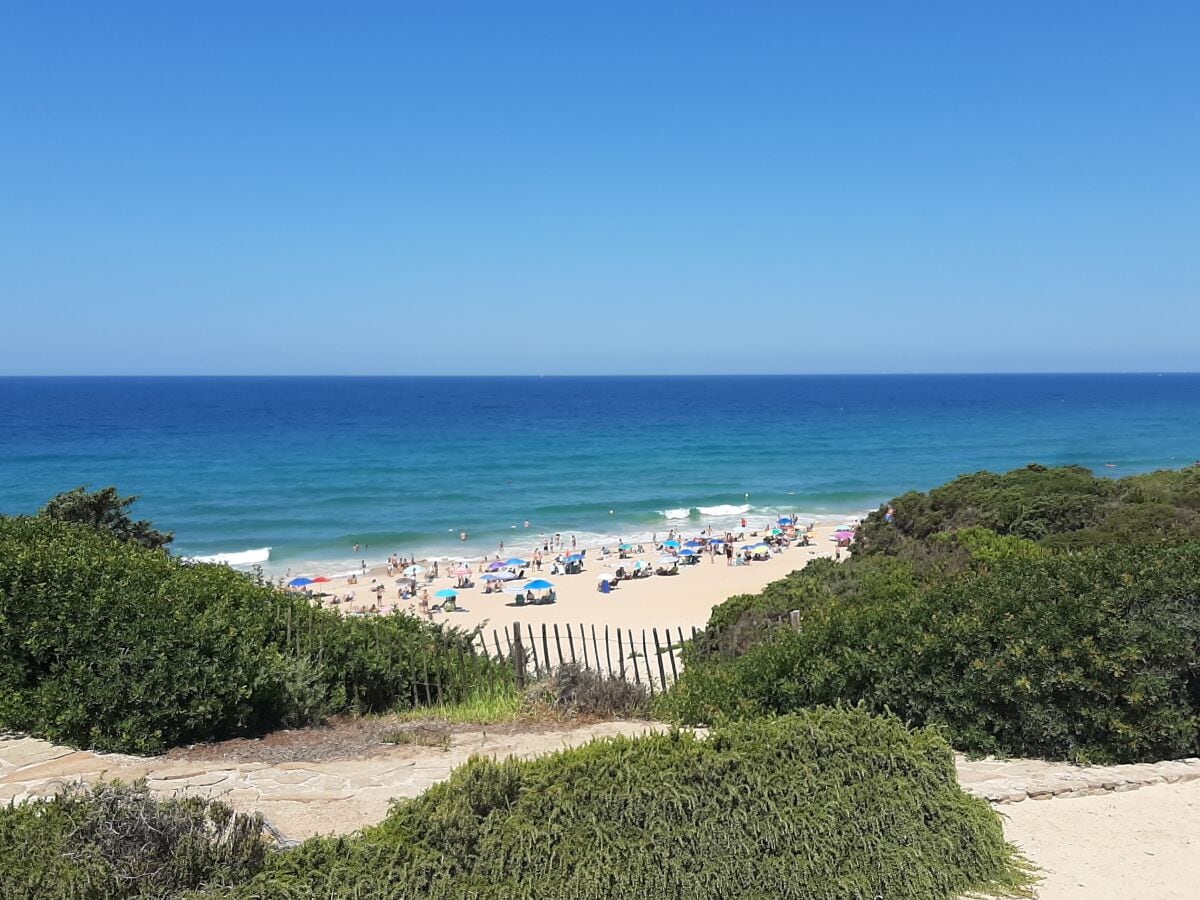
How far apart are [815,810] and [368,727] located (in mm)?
4720

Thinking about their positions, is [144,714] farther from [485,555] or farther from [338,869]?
[485,555]

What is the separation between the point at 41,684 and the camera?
22.0 ft

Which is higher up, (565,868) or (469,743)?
(565,868)

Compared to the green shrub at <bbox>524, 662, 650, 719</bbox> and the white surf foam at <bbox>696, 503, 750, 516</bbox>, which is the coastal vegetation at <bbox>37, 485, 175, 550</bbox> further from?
the white surf foam at <bbox>696, 503, 750, 516</bbox>

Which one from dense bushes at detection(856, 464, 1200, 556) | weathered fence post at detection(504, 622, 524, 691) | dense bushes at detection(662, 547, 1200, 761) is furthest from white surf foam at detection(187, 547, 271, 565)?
dense bushes at detection(662, 547, 1200, 761)

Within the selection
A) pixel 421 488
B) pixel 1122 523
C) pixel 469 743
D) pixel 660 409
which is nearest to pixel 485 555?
pixel 421 488

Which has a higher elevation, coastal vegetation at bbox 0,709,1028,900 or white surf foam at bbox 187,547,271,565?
coastal vegetation at bbox 0,709,1028,900

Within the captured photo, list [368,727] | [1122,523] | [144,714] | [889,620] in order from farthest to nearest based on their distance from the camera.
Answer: [1122,523], [368,727], [889,620], [144,714]

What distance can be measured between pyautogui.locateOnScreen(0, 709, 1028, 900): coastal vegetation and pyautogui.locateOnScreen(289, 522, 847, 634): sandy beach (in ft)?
52.5

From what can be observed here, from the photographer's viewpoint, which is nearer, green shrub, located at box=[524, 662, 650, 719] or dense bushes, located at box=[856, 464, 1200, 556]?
green shrub, located at box=[524, 662, 650, 719]

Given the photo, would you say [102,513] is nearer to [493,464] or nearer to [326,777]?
[326,777]

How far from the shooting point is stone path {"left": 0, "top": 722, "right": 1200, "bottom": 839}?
550 centimetres

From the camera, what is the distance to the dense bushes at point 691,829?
12.3 feet

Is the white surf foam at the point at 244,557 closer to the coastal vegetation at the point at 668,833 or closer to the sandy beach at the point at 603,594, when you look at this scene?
the sandy beach at the point at 603,594
